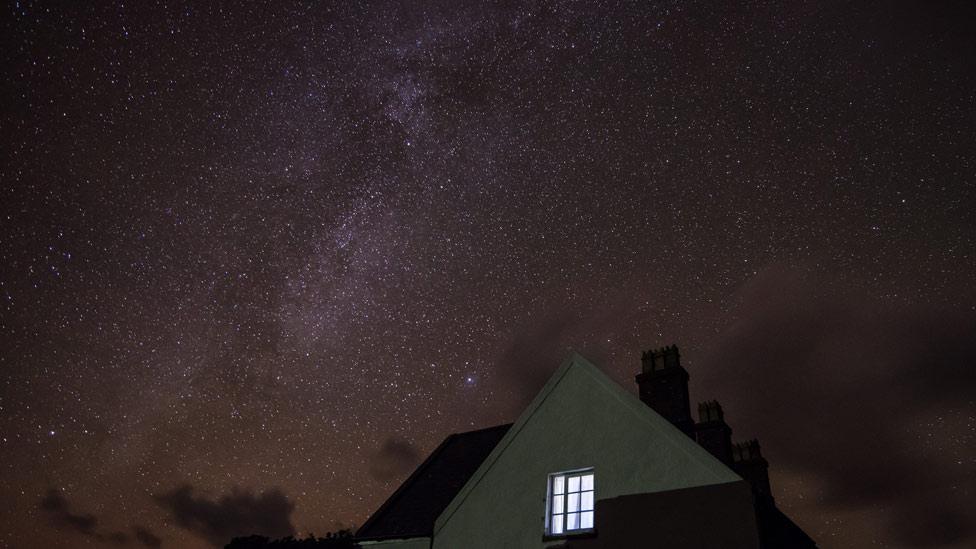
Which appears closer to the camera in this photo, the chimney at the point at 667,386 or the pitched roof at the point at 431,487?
the chimney at the point at 667,386

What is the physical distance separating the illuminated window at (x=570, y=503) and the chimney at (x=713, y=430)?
14.8ft

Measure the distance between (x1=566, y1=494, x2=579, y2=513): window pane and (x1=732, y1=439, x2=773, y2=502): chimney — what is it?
7.84 meters

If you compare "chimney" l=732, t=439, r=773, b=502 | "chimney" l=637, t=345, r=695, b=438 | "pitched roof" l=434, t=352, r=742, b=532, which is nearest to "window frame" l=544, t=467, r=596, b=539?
"pitched roof" l=434, t=352, r=742, b=532

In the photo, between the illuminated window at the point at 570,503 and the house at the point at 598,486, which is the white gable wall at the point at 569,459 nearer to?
the house at the point at 598,486

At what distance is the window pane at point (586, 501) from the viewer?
49.2ft

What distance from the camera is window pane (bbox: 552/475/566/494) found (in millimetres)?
15664

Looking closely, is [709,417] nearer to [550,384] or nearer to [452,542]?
[550,384]

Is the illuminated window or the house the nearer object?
the house

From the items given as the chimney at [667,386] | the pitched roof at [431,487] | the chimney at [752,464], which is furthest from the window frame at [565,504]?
the chimney at [752,464]

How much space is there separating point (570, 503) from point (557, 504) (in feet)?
1.11

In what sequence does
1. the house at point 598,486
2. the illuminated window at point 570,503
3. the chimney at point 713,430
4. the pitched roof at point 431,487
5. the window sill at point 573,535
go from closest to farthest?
the house at point 598,486 → the window sill at point 573,535 → the illuminated window at point 570,503 → the pitched roof at point 431,487 → the chimney at point 713,430

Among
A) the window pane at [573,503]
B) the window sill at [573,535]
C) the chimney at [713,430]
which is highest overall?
the chimney at [713,430]

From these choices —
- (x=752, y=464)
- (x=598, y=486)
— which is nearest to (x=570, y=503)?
(x=598, y=486)

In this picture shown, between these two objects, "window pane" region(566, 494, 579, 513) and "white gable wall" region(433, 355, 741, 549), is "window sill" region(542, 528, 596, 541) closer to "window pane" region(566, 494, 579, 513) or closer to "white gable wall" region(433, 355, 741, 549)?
"white gable wall" region(433, 355, 741, 549)
